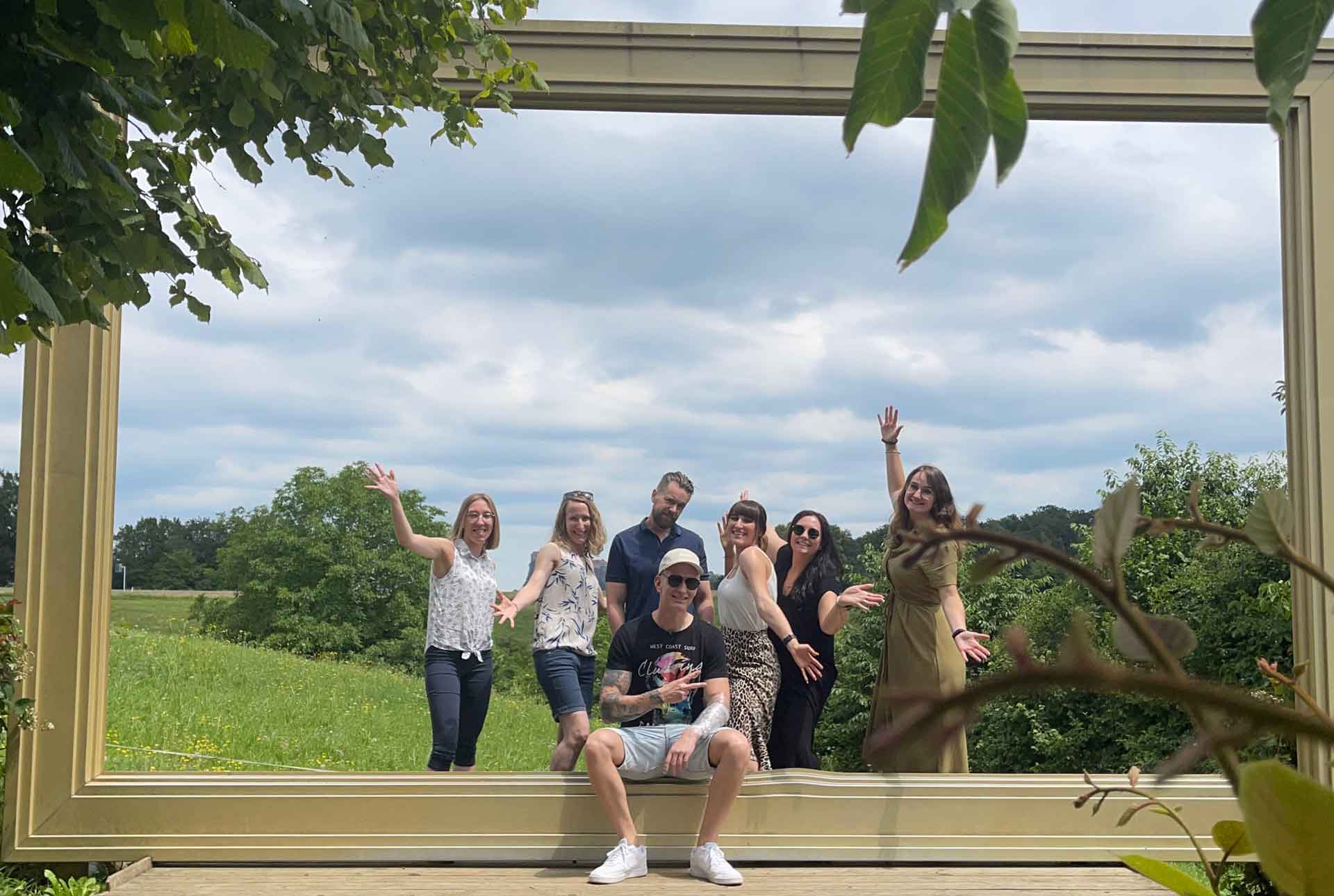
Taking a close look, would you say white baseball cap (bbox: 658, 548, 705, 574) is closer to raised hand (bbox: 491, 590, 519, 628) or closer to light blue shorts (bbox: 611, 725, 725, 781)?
light blue shorts (bbox: 611, 725, 725, 781)

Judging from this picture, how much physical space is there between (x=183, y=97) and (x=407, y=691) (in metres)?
3.44

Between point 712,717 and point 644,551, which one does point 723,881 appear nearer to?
point 712,717

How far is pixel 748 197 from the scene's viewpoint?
5.42 meters

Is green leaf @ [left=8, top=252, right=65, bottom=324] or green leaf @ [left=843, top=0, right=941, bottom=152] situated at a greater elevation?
green leaf @ [left=8, top=252, right=65, bottom=324]

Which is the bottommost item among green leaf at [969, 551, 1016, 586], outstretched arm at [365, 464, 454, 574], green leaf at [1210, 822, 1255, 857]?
green leaf at [1210, 822, 1255, 857]

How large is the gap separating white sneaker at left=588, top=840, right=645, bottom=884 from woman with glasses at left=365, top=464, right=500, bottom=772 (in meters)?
1.02

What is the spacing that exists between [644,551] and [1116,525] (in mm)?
4502

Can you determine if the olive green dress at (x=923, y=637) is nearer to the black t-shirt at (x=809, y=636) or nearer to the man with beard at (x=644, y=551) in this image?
the black t-shirt at (x=809, y=636)

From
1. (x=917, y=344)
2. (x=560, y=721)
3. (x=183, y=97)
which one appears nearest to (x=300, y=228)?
(x=183, y=97)

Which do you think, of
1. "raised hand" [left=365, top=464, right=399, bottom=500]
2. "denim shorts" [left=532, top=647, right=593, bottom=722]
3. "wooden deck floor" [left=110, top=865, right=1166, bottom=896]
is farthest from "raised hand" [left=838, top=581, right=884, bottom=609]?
"raised hand" [left=365, top=464, right=399, bottom=500]

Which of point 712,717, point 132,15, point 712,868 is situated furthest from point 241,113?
point 712,868

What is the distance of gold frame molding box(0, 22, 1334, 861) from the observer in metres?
4.03

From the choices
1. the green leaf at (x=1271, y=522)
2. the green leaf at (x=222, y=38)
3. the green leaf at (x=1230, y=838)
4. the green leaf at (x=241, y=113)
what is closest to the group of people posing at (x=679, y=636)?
the green leaf at (x=241, y=113)

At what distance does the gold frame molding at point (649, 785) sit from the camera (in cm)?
403
